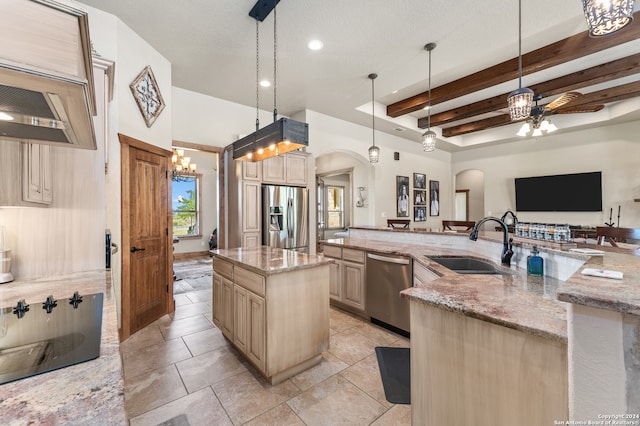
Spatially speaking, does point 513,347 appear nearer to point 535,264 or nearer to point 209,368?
point 535,264

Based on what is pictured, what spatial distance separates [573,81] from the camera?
13.0 ft

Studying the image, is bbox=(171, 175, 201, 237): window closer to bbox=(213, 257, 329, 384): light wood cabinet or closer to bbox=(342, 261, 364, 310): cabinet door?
bbox=(342, 261, 364, 310): cabinet door

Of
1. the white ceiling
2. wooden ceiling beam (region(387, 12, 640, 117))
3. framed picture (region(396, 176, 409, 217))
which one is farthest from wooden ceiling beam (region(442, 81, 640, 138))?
framed picture (region(396, 176, 409, 217))

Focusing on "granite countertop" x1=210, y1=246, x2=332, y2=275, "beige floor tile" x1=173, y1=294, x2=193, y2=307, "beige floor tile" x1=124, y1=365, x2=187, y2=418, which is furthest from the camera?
"beige floor tile" x1=173, y1=294, x2=193, y2=307

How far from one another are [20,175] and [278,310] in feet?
5.41

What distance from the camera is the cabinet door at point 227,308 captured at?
7.84ft

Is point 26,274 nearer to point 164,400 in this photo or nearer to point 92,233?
point 92,233

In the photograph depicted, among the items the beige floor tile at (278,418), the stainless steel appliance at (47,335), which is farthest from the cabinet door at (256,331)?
the stainless steel appliance at (47,335)

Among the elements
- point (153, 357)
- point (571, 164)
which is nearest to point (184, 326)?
point (153, 357)

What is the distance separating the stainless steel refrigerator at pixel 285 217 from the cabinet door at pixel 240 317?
199cm

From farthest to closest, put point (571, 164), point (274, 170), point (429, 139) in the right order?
point (571, 164), point (274, 170), point (429, 139)

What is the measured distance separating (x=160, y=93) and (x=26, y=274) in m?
2.50

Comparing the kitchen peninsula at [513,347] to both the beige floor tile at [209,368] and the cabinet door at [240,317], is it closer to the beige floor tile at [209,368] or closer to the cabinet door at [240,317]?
the cabinet door at [240,317]

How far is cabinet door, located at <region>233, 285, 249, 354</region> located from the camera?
84.9 inches
